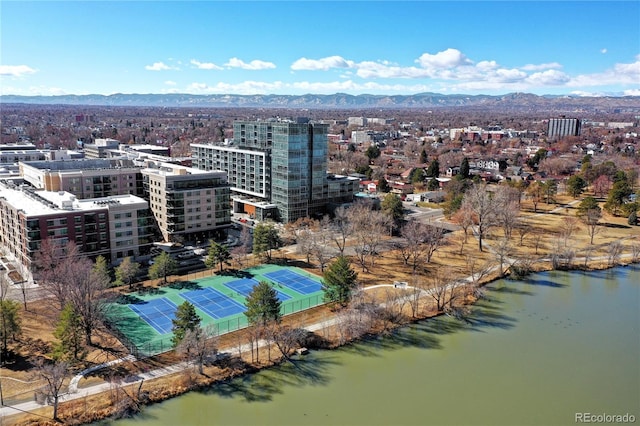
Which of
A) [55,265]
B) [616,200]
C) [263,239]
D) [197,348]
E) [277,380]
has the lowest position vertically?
[277,380]

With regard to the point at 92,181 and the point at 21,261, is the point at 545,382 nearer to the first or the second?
the point at 21,261

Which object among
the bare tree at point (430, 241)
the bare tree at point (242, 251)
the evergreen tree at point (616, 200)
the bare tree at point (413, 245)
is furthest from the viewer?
the evergreen tree at point (616, 200)

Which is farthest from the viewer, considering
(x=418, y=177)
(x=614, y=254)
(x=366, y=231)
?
(x=418, y=177)

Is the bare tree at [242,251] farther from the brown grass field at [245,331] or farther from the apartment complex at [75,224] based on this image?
the apartment complex at [75,224]

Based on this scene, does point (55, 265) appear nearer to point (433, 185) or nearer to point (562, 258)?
point (562, 258)

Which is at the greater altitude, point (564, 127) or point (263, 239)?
point (564, 127)

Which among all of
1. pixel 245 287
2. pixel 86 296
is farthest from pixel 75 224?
pixel 245 287

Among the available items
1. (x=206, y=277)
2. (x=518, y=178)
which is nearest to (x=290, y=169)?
(x=206, y=277)

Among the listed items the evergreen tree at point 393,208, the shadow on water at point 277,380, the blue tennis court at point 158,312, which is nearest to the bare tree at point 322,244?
the evergreen tree at point 393,208
